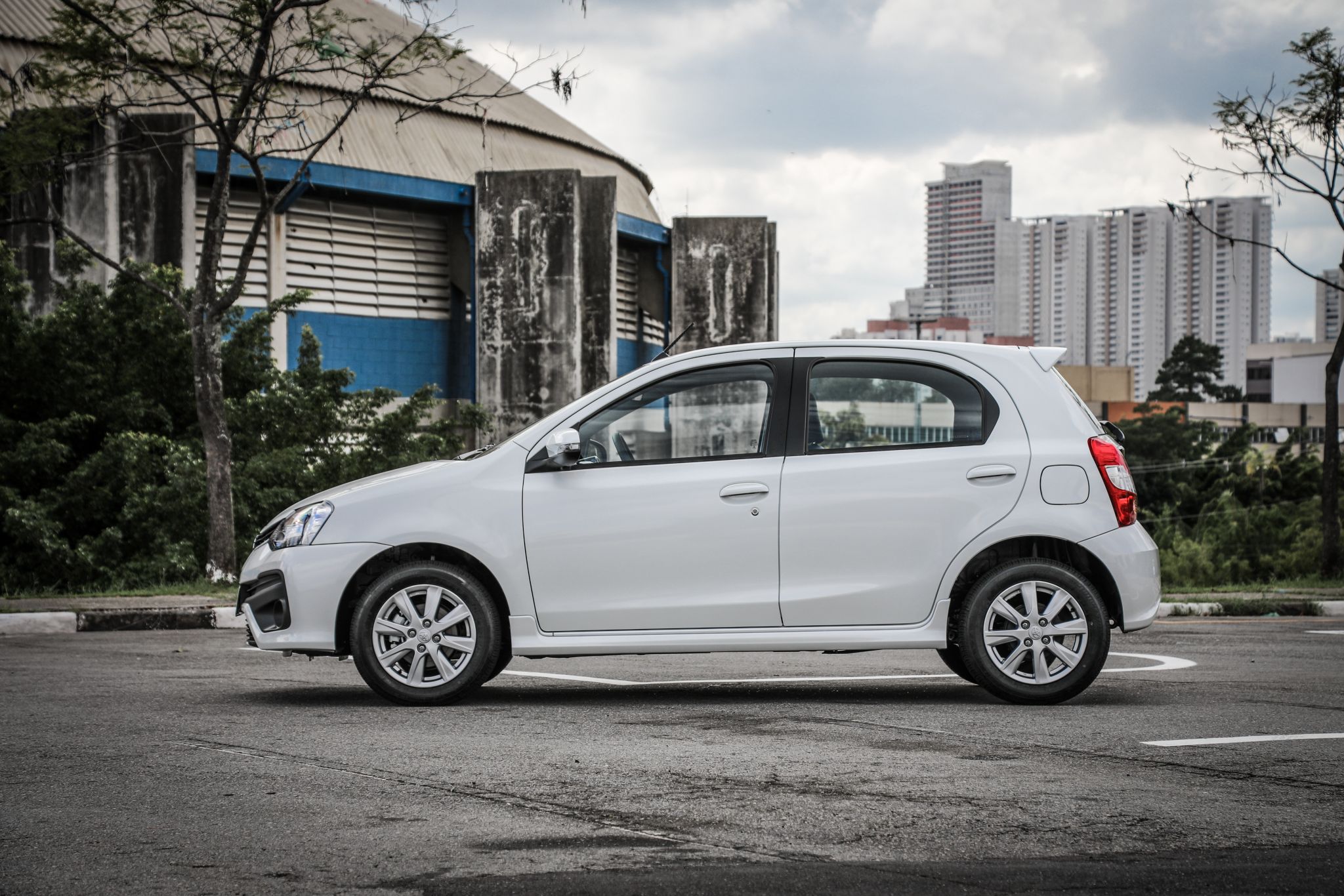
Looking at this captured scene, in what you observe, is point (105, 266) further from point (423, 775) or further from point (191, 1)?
point (423, 775)

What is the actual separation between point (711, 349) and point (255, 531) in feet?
34.1

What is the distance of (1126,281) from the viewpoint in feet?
532

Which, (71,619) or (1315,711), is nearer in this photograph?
(1315,711)

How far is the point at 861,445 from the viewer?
695 cm

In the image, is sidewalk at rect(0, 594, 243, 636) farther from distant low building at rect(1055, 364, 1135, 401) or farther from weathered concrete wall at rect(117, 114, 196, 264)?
distant low building at rect(1055, 364, 1135, 401)

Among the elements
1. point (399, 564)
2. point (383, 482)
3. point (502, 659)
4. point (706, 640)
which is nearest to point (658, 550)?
point (706, 640)

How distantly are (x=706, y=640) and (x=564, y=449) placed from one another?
3.78ft

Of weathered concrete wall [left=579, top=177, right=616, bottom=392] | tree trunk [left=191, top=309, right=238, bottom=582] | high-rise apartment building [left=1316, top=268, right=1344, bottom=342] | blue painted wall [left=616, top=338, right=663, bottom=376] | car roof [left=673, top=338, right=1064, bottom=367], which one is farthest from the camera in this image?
high-rise apartment building [left=1316, top=268, right=1344, bottom=342]

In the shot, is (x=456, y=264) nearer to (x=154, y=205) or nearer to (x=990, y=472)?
(x=154, y=205)

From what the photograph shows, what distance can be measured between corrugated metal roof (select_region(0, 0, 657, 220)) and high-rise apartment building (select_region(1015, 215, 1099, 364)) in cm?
12914

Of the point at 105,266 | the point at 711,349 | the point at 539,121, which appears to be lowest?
the point at 711,349

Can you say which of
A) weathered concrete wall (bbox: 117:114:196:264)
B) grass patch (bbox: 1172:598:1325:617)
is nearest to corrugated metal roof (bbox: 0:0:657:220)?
weathered concrete wall (bbox: 117:114:196:264)

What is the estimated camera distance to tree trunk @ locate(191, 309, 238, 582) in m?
14.5

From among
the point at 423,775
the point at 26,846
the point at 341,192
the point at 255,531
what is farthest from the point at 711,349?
the point at 341,192
